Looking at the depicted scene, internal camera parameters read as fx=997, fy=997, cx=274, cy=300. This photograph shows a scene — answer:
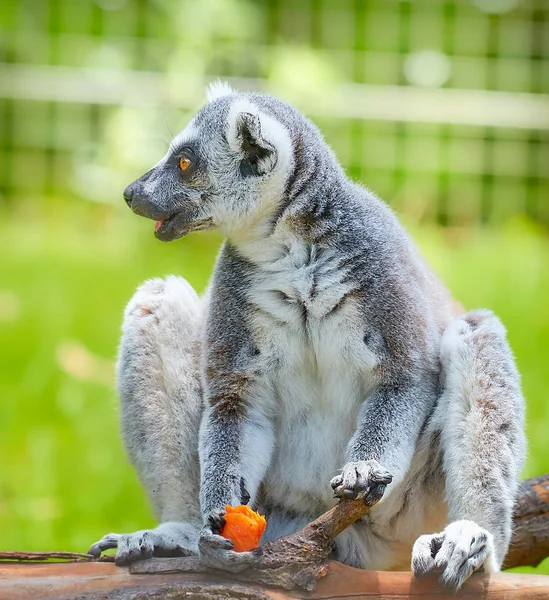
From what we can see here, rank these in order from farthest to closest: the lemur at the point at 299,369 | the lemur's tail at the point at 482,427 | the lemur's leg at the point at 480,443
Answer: the lemur at the point at 299,369 < the lemur's tail at the point at 482,427 < the lemur's leg at the point at 480,443

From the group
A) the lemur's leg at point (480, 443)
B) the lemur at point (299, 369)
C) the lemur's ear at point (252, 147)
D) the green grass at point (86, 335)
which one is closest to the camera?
the lemur's leg at point (480, 443)

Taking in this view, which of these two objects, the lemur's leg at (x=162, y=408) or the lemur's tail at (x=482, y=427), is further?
the lemur's leg at (x=162, y=408)

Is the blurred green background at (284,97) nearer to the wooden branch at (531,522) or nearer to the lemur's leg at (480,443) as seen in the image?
the wooden branch at (531,522)

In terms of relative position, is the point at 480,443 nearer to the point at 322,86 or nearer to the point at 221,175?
the point at 221,175

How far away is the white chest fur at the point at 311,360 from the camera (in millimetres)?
4492

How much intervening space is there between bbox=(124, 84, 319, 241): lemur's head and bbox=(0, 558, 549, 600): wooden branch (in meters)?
1.64

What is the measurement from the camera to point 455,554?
398 centimetres

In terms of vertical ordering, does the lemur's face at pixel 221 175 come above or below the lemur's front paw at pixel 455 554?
above

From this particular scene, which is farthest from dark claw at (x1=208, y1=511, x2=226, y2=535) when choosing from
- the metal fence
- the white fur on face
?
the metal fence

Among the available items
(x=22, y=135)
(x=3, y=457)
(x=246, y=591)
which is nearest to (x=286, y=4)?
(x=22, y=135)

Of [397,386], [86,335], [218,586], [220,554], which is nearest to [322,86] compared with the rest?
[86,335]

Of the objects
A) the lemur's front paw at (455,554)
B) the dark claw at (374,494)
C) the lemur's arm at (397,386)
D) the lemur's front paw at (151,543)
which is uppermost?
the lemur's arm at (397,386)

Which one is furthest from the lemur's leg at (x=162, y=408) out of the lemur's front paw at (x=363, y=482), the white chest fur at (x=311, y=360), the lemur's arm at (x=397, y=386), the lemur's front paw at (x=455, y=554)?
the lemur's front paw at (x=455, y=554)

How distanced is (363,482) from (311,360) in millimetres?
785
